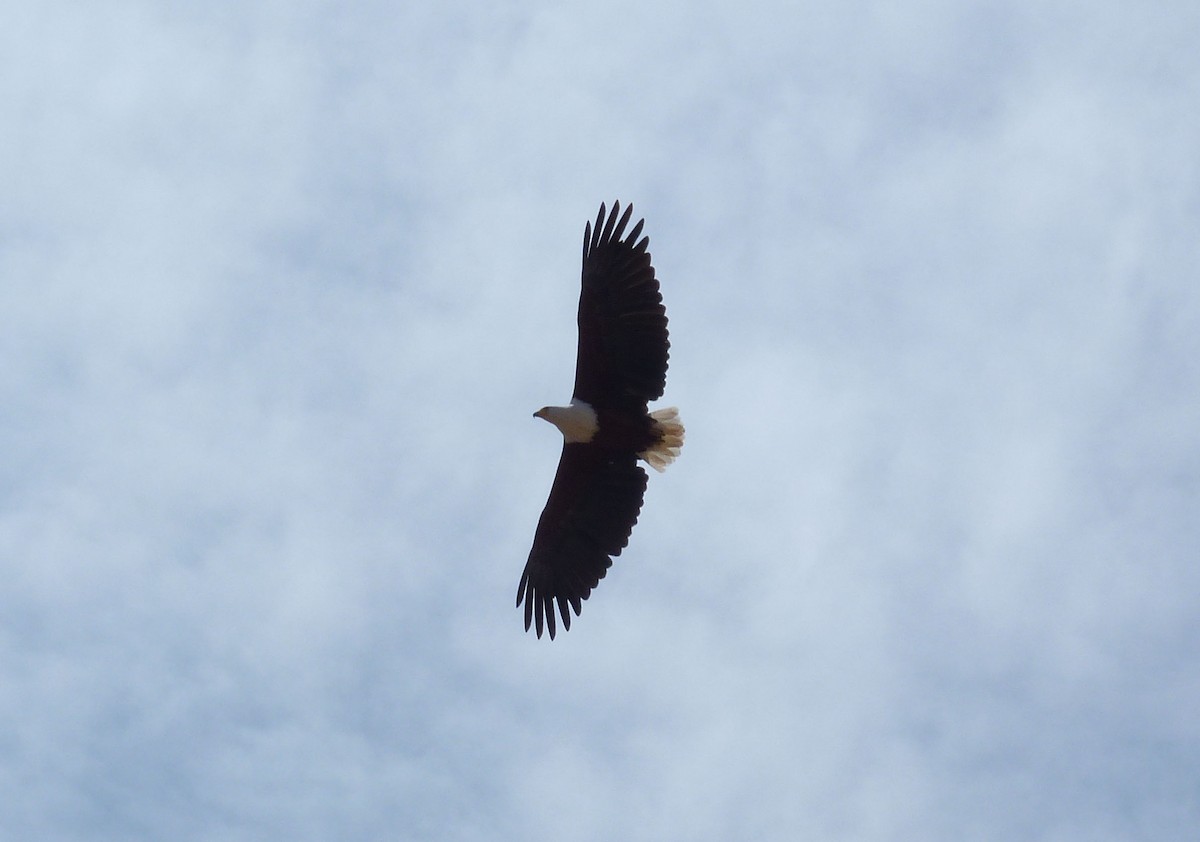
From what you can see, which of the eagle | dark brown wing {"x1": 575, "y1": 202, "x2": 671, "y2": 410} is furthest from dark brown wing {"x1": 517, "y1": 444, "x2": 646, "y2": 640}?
dark brown wing {"x1": 575, "y1": 202, "x2": 671, "y2": 410}

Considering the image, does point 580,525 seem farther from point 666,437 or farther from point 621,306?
point 621,306

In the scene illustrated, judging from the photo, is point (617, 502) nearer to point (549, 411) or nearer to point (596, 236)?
point (549, 411)

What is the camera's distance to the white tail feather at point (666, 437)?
17812 mm

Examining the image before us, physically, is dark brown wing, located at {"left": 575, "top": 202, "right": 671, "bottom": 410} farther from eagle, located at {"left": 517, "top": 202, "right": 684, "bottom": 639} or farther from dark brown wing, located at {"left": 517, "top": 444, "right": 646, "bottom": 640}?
dark brown wing, located at {"left": 517, "top": 444, "right": 646, "bottom": 640}

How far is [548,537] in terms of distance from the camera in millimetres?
18297

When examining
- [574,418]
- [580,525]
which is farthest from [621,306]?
[580,525]

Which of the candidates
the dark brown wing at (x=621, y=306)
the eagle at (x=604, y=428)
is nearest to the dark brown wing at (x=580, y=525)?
the eagle at (x=604, y=428)

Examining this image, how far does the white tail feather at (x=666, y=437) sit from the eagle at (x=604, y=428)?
0.4 inches

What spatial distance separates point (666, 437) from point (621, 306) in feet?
5.22

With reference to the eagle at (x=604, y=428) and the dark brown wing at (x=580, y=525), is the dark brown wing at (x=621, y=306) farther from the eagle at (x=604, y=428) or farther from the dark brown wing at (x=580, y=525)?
the dark brown wing at (x=580, y=525)

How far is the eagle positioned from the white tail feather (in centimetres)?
1

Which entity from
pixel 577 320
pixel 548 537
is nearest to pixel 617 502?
pixel 548 537

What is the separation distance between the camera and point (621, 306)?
17.2 meters

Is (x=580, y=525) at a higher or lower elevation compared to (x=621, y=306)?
lower
